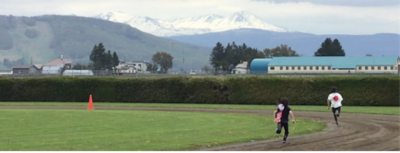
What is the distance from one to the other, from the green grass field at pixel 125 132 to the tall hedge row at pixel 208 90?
67.3 ft

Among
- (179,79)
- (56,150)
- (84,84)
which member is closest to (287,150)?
(56,150)

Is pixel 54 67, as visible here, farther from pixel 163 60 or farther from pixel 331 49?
pixel 331 49

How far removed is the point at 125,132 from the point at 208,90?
28761 mm

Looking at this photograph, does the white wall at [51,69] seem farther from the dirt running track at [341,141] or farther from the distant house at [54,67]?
the dirt running track at [341,141]

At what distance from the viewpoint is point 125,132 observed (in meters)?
21.6

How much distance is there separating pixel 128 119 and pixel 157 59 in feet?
506

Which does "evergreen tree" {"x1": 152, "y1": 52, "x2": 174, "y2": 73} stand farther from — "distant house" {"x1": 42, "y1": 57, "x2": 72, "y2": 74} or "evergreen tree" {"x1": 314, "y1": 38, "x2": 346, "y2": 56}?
"evergreen tree" {"x1": 314, "y1": 38, "x2": 346, "y2": 56}

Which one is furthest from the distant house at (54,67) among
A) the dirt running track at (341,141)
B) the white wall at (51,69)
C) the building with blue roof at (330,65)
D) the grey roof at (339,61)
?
the dirt running track at (341,141)

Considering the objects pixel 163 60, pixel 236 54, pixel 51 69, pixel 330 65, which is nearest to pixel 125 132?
pixel 330 65

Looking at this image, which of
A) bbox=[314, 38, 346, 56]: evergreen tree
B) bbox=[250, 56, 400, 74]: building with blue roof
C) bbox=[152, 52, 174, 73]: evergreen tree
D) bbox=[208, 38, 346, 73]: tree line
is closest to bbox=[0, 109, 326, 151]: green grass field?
bbox=[250, 56, 400, 74]: building with blue roof

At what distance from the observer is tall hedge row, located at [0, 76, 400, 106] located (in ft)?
151

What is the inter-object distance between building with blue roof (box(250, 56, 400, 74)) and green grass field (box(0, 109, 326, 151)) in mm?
84811

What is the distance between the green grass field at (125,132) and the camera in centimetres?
1748

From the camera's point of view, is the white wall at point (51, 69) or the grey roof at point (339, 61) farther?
the white wall at point (51, 69)
